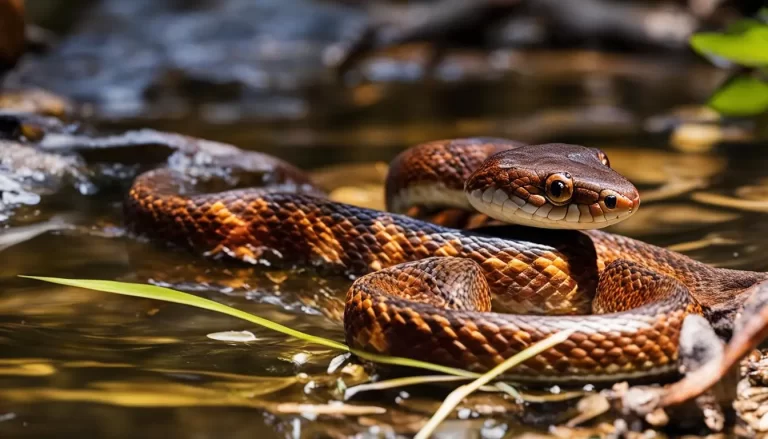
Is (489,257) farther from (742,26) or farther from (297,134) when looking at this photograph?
(297,134)

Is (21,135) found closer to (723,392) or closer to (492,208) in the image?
(492,208)

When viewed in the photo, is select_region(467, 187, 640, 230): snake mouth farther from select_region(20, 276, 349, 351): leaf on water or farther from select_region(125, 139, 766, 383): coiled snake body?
select_region(20, 276, 349, 351): leaf on water

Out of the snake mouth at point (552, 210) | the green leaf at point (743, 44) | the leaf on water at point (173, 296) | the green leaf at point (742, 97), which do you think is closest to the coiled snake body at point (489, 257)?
the snake mouth at point (552, 210)

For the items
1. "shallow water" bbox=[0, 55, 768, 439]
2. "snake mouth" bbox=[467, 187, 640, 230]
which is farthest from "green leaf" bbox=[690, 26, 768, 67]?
"snake mouth" bbox=[467, 187, 640, 230]

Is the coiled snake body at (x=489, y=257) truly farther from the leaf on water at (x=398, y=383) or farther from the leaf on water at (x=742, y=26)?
the leaf on water at (x=742, y=26)

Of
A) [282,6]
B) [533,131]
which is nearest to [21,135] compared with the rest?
[533,131]

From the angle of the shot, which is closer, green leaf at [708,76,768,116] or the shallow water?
the shallow water
